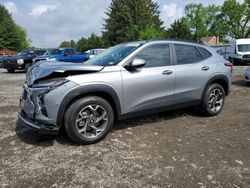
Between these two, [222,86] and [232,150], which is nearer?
[232,150]

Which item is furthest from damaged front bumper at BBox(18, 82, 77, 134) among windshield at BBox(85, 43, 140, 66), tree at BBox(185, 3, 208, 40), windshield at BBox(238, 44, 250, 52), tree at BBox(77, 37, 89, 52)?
tree at BBox(185, 3, 208, 40)

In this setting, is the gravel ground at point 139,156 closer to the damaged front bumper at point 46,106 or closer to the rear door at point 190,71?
the damaged front bumper at point 46,106

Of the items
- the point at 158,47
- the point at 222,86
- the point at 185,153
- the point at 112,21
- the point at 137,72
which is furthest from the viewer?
the point at 112,21

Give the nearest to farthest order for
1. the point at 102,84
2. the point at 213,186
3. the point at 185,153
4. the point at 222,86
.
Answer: the point at 213,186 < the point at 185,153 < the point at 102,84 < the point at 222,86

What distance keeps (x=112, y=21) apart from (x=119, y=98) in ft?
150

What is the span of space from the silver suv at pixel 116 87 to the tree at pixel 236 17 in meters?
61.0

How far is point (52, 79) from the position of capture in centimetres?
414

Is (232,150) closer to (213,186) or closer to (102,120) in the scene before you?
(213,186)

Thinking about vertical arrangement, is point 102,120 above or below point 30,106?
below

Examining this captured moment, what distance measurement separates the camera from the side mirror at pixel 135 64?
4.48m

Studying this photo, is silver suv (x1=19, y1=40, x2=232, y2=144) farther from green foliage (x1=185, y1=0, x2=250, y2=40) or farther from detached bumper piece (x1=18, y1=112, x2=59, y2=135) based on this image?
green foliage (x1=185, y1=0, x2=250, y2=40)

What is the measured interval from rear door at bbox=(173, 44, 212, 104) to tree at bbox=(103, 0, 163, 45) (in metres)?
38.4

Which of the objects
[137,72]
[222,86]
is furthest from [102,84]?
[222,86]

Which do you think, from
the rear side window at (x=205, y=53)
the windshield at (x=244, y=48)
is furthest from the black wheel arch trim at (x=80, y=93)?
the windshield at (x=244, y=48)
